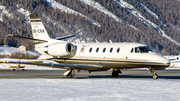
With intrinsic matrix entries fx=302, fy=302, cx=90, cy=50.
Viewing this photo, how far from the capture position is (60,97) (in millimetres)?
11789

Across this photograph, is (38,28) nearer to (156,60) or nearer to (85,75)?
(85,75)

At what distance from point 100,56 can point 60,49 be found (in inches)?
132

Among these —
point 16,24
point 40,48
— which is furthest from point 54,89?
point 16,24

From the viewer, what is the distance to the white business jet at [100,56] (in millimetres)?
21391

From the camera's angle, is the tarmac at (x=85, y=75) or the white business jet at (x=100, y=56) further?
the tarmac at (x=85, y=75)

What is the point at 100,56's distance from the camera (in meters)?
23.3

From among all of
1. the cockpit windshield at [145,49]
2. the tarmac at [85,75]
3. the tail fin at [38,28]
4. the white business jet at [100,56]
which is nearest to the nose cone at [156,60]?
the white business jet at [100,56]

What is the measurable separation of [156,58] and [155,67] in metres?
0.81

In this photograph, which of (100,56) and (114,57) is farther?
(100,56)

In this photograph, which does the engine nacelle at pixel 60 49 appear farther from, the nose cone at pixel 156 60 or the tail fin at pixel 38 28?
the nose cone at pixel 156 60

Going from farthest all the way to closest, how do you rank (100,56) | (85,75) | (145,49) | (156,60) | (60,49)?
(85,75), (60,49), (100,56), (145,49), (156,60)

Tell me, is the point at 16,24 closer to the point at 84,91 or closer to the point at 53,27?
the point at 53,27

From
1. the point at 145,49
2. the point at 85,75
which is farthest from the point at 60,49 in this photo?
the point at 145,49

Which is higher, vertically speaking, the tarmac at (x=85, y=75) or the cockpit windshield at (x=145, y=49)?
the cockpit windshield at (x=145, y=49)
